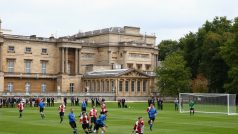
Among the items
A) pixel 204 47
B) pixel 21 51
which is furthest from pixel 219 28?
pixel 21 51

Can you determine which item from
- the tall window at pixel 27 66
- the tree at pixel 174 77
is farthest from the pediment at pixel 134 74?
the tall window at pixel 27 66

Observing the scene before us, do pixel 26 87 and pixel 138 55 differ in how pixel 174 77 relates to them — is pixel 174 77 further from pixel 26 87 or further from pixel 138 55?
pixel 26 87

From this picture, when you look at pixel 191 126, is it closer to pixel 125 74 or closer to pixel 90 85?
pixel 125 74

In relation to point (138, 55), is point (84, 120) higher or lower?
lower

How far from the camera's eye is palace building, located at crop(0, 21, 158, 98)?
10538 cm

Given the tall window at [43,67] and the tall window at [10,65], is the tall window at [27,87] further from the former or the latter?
the tall window at [43,67]

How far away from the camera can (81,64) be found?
118 metres

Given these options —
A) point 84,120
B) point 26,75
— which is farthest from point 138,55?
point 84,120

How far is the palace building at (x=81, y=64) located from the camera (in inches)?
4149

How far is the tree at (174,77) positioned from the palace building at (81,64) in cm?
1142

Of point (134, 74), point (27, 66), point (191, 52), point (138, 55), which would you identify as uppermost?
point (138, 55)

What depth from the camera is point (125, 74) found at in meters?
105

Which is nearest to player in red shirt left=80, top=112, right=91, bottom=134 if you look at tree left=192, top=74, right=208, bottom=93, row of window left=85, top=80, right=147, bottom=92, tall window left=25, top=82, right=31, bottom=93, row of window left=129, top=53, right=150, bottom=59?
tree left=192, top=74, right=208, bottom=93

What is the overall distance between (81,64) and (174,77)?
29982mm
